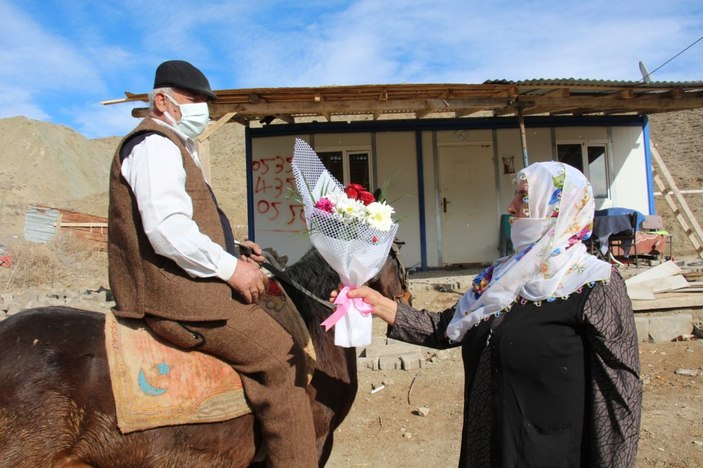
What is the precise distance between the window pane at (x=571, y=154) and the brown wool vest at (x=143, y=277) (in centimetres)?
1217

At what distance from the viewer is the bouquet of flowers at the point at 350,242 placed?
2420 millimetres

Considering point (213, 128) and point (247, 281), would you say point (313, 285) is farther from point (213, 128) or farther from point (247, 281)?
point (213, 128)

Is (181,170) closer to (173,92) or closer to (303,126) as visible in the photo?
(173,92)

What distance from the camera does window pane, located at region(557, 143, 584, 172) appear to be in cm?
1273

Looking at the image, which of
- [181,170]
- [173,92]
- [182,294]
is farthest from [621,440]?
[173,92]

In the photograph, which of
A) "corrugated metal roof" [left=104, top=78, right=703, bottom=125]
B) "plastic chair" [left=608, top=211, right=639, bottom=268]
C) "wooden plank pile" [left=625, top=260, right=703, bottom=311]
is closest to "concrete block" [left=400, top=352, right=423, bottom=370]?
"wooden plank pile" [left=625, top=260, right=703, bottom=311]

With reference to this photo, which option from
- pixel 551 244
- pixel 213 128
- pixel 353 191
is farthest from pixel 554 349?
pixel 213 128

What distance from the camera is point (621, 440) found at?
6.51 feet

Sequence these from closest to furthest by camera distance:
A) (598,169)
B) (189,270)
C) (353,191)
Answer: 1. (189,270)
2. (353,191)
3. (598,169)

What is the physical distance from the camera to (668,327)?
664 cm

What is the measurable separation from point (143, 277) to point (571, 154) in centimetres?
1249

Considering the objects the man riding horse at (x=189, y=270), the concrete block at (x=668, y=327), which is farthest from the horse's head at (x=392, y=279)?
the concrete block at (x=668, y=327)

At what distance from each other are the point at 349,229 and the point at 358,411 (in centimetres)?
329

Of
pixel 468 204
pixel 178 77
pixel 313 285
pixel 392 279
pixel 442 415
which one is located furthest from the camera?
pixel 468 204
